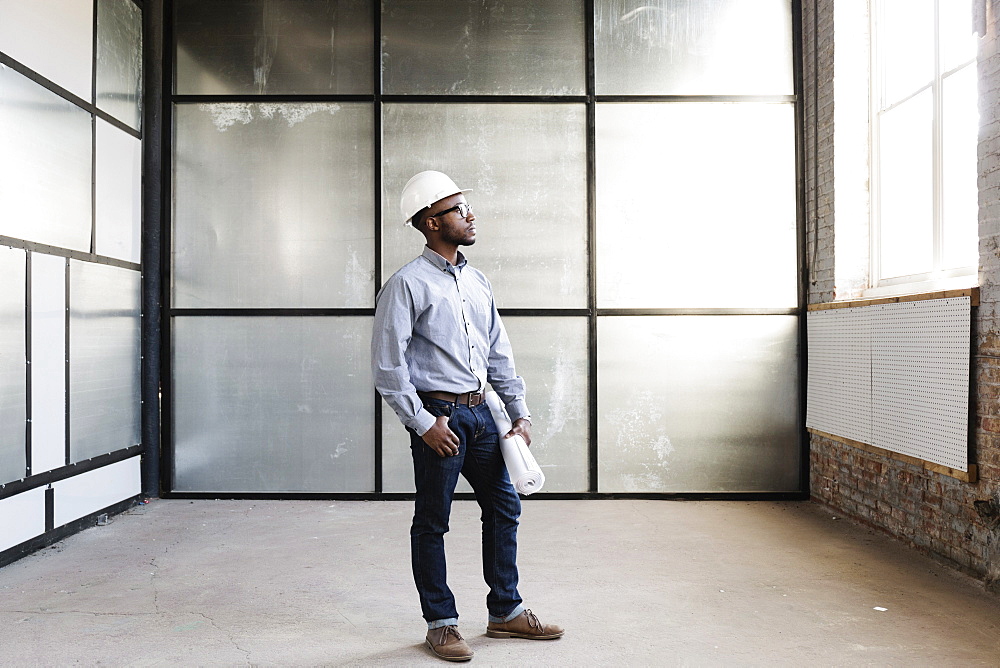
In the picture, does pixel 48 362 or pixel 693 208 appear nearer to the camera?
pixel 48 362

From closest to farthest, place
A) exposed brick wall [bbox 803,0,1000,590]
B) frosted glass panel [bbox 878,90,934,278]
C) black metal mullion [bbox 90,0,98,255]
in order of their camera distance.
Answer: exposed brick wall [bbox 803,0,1000,590] < frosted glass panel [bbox 878,90,934,278] < black metal mullion [bbox 90,0,98,255]

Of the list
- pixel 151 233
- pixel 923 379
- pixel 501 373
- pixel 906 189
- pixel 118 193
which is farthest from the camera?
pixel 151 233

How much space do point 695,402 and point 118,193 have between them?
385cm

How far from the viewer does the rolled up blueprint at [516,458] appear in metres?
2.67

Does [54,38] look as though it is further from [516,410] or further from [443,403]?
[516,410]

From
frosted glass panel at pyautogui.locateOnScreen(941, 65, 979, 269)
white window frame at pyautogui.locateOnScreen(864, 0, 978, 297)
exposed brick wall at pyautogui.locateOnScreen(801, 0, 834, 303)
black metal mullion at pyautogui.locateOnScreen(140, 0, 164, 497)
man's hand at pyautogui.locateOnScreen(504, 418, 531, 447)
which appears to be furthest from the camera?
black metal mullion at pyautogui.locateOnScreen(140, 0, 164, 497)

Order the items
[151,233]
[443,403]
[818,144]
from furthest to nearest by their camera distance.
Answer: [151,233], [818,144], [443,403]

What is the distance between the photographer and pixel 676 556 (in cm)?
392

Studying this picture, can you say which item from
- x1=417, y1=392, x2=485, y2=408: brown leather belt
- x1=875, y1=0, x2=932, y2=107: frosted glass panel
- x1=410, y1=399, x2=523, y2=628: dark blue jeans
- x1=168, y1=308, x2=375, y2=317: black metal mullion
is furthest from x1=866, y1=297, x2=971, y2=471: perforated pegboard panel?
x1=168, y1=308, x2=375, y2=317: black metal mullion

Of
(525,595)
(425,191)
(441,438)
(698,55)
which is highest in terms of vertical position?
(698,55)

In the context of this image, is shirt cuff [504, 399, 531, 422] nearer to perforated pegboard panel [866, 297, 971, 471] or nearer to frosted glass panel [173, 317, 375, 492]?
perforated pegboard panel [866, 297, 971, 471]

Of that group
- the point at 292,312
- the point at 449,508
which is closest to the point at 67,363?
the point at 292,312

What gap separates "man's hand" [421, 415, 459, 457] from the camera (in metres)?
2.59

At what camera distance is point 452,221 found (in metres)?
2.76
